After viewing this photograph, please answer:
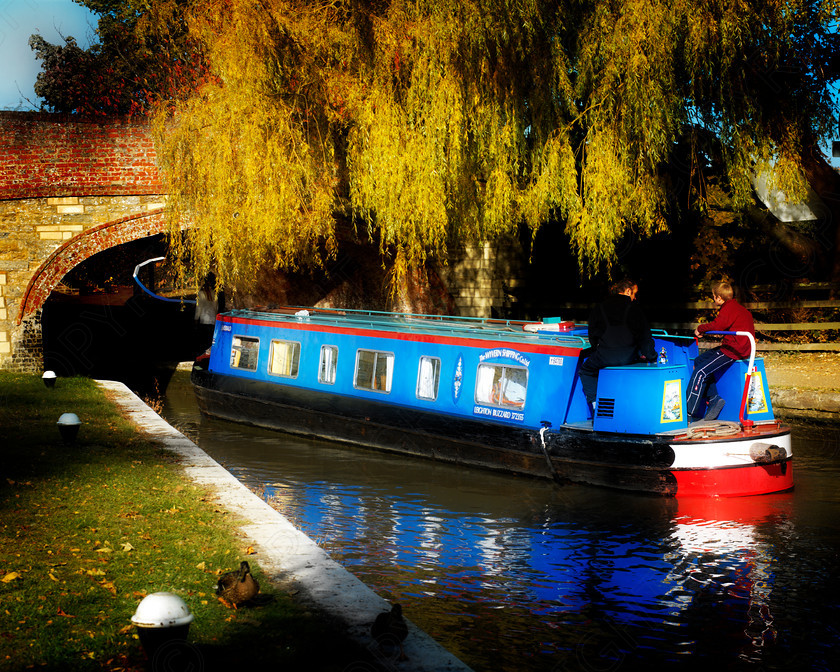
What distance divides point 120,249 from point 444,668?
95.5ft

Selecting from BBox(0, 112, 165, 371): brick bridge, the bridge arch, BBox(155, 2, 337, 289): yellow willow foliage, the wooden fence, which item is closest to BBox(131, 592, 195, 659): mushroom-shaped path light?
BBox(155, 2, 337, 289): yellow willow foliage

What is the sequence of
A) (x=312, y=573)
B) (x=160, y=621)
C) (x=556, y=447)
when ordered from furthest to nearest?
(x=556, y=447)
(x=312, y=573)
(x=160, y=621)

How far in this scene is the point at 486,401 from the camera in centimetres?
978

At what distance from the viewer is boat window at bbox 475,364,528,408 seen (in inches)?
371

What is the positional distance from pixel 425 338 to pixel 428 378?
19.3 inches

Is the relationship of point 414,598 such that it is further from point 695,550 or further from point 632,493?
point 632,493

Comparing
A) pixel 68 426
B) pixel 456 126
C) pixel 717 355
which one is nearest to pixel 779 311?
pixel 456 126

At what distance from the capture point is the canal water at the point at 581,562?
4762 mm

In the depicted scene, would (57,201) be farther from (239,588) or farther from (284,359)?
(239,588)

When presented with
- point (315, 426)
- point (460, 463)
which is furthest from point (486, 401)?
point (315, 426)

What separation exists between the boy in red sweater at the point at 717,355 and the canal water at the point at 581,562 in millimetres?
1191

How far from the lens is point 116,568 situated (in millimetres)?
4824

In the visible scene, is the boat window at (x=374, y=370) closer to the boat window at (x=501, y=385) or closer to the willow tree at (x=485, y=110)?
the boat window at (x=501, y=385)

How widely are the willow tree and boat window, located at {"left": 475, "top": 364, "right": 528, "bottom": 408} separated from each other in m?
2.68
